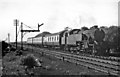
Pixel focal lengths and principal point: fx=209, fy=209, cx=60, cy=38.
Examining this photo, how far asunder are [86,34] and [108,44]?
473 cm

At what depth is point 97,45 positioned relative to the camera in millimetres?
26922

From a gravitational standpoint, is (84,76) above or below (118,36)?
below

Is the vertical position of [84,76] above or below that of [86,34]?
below

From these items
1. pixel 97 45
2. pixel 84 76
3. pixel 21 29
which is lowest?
pixel 84 76

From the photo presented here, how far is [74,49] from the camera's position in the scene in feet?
117

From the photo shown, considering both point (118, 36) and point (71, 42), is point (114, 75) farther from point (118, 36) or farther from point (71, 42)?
point (71, 42)

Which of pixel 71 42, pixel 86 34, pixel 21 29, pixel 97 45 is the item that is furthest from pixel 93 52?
pixel 21 29

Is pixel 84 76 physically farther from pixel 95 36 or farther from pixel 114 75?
pixel 95 36

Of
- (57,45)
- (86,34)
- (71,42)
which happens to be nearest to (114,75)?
(86,34)

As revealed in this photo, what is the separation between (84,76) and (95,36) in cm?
1650

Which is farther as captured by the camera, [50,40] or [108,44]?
[50,40]

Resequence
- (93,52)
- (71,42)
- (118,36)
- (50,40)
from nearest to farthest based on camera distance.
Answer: (118,36) → (93,52) → (71,42) → (50,40)

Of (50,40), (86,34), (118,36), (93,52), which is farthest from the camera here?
(50,40)

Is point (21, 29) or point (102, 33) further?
point (21, 29)
